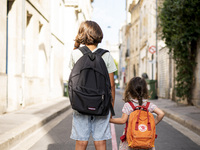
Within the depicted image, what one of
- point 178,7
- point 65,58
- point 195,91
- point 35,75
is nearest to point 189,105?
point 195,91

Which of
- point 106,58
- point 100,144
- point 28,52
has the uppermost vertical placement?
point 28,52

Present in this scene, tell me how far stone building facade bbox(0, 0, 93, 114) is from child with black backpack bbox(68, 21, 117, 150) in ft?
22.7

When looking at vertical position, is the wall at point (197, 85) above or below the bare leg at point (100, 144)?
above

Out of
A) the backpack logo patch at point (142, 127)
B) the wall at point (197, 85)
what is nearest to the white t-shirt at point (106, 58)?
the backpack logo patch at point (142, 127)

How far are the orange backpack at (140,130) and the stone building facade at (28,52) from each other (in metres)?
7.03

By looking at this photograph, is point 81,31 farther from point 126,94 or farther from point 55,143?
point 55,143

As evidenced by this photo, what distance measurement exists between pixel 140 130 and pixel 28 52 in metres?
11.6

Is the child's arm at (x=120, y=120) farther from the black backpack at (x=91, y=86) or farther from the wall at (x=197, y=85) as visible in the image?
the wall at (x=197, y=85)

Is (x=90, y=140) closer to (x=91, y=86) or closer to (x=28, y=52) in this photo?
(x=91, y=86)

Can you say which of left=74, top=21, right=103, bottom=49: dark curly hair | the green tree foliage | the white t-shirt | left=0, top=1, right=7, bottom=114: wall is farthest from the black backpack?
the green tree foliage

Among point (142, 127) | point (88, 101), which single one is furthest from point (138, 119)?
point (88, 101)

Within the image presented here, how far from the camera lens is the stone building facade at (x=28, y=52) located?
33.8ft

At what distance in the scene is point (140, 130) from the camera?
309cm

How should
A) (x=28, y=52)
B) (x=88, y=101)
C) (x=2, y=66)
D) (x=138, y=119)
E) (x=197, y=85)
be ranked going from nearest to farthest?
(x=88, y=101) < (x=138, y=119) < (x=2, y=66) < (x=197, y=85) < (x=28, y=52)
